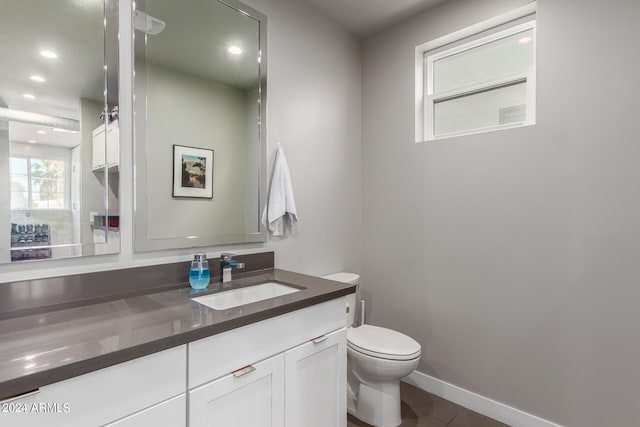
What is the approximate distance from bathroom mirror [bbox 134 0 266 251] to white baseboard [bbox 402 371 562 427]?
1500mm

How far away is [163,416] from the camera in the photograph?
0.91 metres

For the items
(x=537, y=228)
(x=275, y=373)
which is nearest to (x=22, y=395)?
(x=275, y=373)

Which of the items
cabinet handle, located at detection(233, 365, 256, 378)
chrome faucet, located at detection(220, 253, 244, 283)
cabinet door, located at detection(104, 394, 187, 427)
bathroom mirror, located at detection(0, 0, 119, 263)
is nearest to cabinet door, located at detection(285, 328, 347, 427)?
cabinet handle, located at detection(233, 365, 256, 378)

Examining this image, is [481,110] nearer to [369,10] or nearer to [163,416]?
[369,10]

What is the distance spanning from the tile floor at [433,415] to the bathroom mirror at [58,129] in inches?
67.3

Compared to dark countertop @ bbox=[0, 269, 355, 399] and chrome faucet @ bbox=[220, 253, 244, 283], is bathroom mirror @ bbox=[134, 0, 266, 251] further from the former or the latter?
dark countertop @ bbox=[0, 269, 355, 399]

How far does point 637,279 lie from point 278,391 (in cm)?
167

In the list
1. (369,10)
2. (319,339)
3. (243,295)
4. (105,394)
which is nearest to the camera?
(105,394)

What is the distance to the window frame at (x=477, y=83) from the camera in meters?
1.84

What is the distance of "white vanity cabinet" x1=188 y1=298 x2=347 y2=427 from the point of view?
3.31 feet

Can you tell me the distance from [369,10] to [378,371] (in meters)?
2.26

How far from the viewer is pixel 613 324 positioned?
154 centimetres

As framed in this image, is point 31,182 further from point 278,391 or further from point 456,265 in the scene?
point 456,265

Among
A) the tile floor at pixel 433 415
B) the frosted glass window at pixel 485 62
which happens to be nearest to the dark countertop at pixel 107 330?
the tile floor at pixel 433 415
